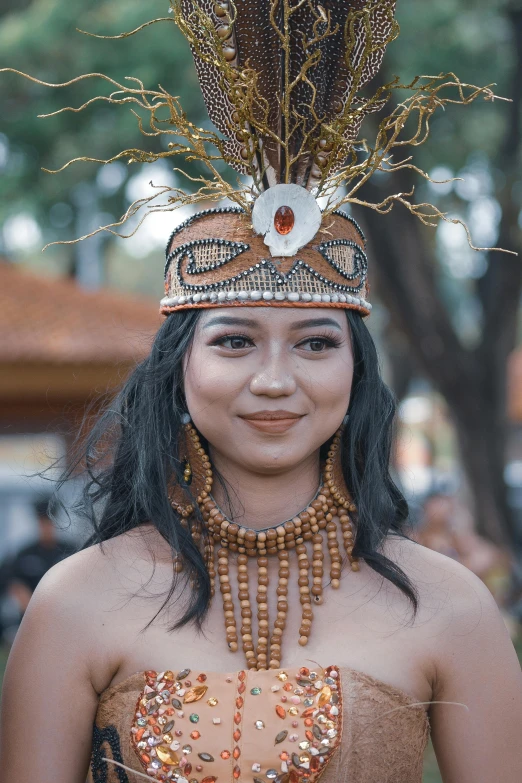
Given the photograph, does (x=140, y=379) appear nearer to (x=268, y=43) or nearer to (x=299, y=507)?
(x=299, y=507)

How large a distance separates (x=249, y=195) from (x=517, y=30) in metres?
6.20

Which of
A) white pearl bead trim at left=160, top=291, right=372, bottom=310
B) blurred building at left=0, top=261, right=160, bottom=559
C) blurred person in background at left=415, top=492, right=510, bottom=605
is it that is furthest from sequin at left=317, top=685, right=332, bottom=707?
blurred person in background at left=415, top=492, right=510, bottom=605

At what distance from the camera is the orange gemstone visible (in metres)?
2.24

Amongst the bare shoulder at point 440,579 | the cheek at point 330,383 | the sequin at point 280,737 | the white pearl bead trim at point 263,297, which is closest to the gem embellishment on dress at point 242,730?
the sequin at point 280,737

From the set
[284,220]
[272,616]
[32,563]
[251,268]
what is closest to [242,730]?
[272,616]

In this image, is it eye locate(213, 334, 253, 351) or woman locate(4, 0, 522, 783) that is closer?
woman locate(4, 0, 522, 783)

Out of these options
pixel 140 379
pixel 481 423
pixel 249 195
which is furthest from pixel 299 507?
pixel 481 423

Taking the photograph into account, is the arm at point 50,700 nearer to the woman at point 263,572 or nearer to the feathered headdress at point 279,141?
the woman at point 263,572

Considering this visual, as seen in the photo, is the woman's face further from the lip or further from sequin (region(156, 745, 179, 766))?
sequin (region(156, 745, 179, 766))

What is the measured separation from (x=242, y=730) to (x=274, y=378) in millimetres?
748

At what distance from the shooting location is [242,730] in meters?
2.07

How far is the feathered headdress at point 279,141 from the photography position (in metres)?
2.24

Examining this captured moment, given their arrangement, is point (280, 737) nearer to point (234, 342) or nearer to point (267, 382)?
point (267, 382)

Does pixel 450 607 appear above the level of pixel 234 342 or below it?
below
